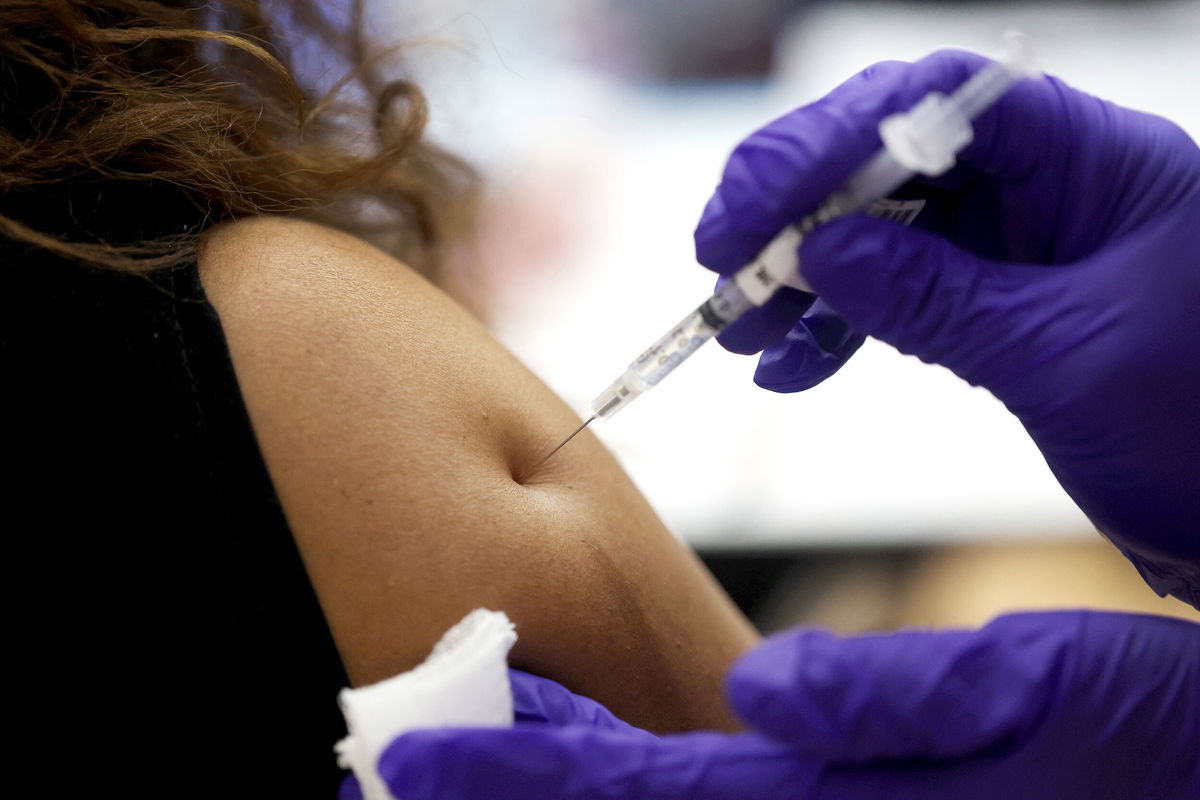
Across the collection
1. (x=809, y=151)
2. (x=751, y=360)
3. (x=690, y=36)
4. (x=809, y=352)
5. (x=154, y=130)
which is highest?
(x=690, y=36)

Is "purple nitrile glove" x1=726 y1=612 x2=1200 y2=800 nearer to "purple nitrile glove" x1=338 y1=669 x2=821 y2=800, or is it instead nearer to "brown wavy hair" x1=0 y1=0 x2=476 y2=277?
"purple nitrile glove" x1=338 y1=669 x2=821 y2=800

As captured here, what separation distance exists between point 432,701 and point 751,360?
1.75 metres

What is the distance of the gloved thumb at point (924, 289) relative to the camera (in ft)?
2.44

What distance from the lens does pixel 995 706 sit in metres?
0.68

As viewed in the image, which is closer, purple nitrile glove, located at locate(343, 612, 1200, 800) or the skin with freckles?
purple nitrile glove, located at locate(343, 612, 1200, 800)

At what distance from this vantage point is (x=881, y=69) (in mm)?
838

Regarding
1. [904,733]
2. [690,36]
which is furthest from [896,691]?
[690,36]

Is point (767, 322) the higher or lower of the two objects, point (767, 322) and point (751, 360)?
the lower

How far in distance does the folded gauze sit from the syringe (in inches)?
10.9

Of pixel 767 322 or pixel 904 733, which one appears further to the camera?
pixel 767 322

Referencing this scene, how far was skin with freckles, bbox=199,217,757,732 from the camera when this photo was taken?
2.59ft

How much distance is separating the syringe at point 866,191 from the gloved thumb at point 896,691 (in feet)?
0.97

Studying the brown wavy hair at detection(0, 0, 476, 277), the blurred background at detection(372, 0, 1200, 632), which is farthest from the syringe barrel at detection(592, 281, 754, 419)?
the blurred background at detection(372, 0, 1200, 632)

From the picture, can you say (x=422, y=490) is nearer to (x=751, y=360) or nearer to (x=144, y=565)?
(x=144, y=565)
